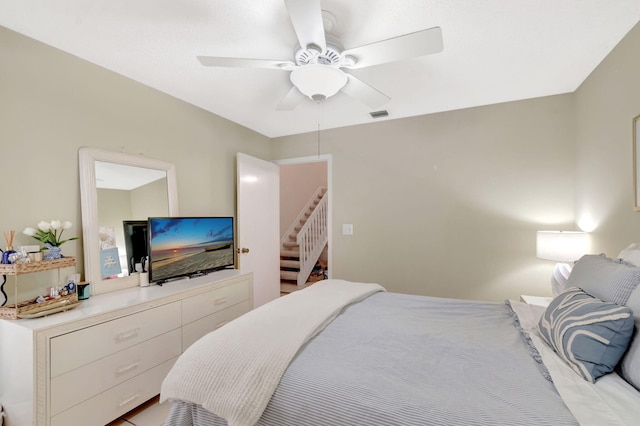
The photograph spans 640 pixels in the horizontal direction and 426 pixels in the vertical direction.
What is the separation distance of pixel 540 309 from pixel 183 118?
313cm

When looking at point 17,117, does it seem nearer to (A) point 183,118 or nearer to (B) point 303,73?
(A) point 183,118

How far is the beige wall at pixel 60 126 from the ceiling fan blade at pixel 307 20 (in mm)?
1621

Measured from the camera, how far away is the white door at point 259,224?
3.20m

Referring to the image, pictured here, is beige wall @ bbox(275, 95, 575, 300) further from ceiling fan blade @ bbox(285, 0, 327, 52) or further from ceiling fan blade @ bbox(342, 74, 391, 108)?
ceiling fan blade @ bbox(285, 0, 327, 52)

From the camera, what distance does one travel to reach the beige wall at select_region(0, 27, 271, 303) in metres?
1.66

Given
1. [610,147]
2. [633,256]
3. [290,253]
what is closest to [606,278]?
[633,256]

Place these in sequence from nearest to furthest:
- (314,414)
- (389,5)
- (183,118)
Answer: (314,414) → (389,5) → (183,118)

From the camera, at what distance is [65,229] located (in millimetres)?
1860

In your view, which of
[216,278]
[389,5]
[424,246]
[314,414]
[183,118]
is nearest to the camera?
[314,414]

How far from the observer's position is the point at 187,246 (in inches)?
96.5

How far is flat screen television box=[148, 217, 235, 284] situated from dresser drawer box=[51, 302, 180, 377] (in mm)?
376

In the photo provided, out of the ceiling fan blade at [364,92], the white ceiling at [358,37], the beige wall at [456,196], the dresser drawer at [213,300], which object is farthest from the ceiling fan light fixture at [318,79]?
the dresser drawer at [213,300]

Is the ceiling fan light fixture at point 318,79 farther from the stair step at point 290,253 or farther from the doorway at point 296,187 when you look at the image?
the doorway at point 296,187

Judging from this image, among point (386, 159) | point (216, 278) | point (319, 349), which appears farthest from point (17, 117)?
point (386, 159)
